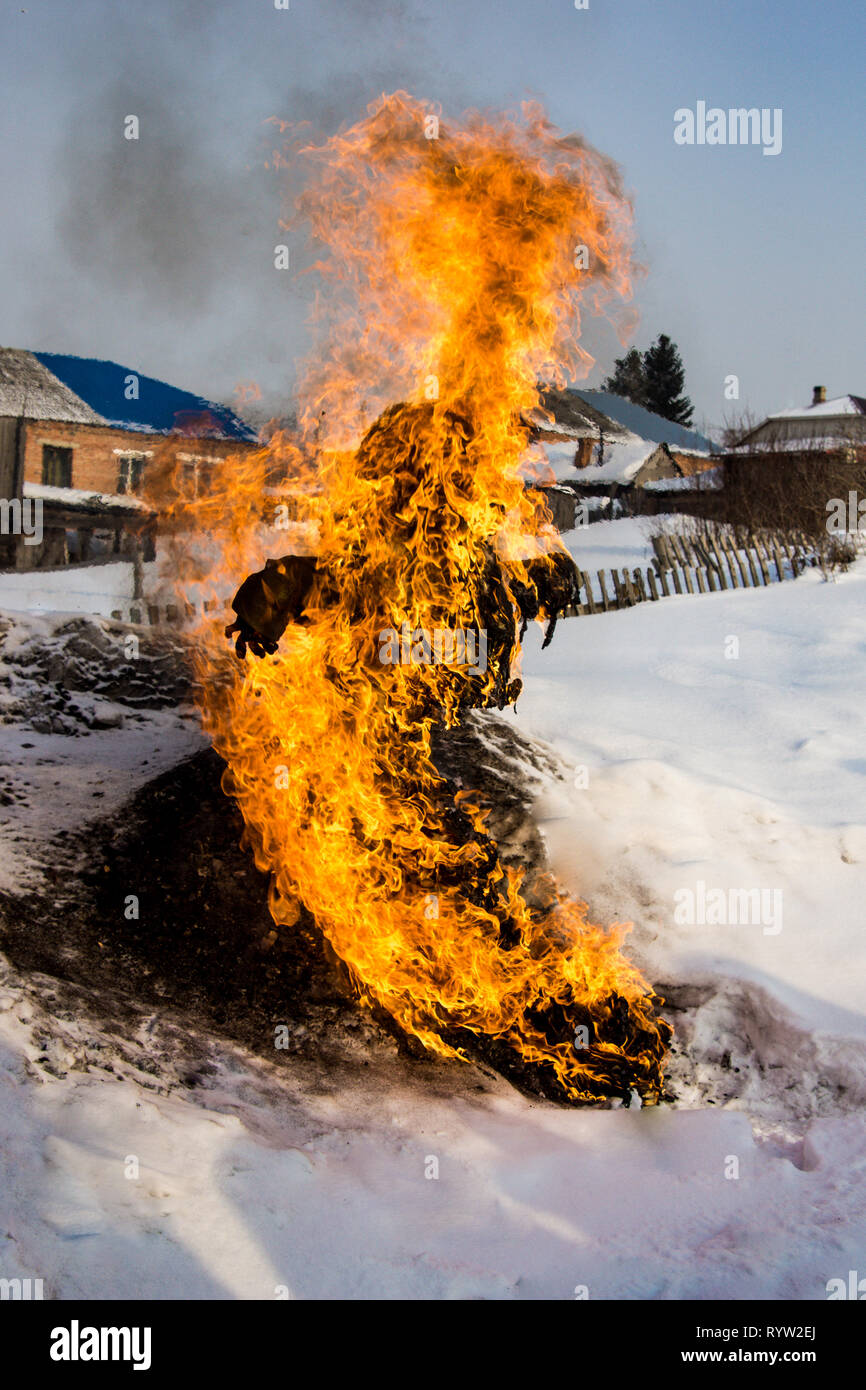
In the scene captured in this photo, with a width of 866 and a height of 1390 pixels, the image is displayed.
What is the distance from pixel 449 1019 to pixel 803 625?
9.98 meters

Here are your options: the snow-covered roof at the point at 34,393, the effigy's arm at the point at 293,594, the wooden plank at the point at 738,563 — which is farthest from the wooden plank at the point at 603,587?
the snow-covered roof at the point at 34,393

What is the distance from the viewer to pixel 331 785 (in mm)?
5496

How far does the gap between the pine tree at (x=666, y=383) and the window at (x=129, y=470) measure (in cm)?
4339

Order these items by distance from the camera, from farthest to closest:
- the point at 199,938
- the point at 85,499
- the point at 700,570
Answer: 1. the point at 85,499
2. the point at 700,570
3. the point at 199,938

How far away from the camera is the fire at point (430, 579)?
5.06m

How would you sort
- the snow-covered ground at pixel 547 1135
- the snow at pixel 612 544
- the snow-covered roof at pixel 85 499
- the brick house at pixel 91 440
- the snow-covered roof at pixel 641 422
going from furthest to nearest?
the snow-covered roof at pixel 641 422
the snow-covered roof at pixel 85 499
the brick house at pixel 91 440
the snow at pixel 612 544
the snow-covered ground at pixel 547 1135

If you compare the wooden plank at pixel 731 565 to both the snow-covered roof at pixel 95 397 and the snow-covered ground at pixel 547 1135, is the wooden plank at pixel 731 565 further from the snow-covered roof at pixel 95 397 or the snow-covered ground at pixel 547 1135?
the snow-covered roof at pixel 95 397

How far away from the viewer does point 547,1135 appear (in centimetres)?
467

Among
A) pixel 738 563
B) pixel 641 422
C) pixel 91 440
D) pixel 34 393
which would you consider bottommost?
pixel 738 563

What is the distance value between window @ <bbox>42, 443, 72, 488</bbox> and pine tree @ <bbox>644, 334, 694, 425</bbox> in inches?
1779

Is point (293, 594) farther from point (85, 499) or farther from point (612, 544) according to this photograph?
point (85, 499)

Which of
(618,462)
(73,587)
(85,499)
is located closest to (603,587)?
(73,587)

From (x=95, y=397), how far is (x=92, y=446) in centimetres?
152
